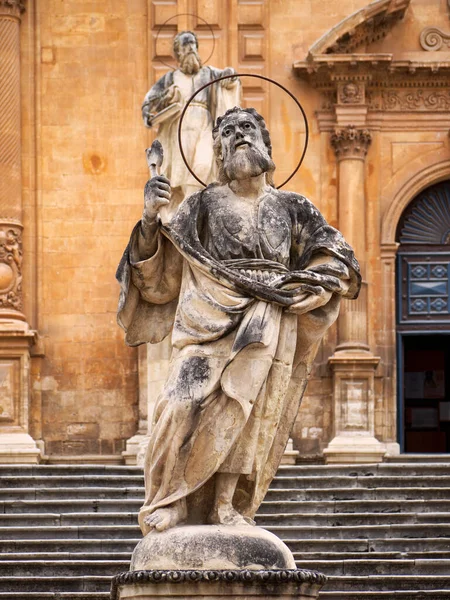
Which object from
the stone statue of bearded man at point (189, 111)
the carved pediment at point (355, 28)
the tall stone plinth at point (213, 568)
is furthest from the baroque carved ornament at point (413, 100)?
the tall stone plinth at point (213, 568)

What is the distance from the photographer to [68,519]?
1878 centimetres

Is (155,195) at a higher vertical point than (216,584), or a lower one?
higher

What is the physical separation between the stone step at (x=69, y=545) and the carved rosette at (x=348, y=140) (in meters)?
8.73

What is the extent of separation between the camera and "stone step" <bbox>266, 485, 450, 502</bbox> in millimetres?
19609

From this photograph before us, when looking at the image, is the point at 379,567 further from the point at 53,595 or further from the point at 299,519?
the point at 53,595

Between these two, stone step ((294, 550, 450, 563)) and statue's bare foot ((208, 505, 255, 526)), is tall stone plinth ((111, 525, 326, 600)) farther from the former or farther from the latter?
stone step ((294, 550, 450, 563))

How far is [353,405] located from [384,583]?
321 inches

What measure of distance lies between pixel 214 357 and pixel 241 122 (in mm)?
1268

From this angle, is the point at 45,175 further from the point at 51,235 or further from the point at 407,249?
the point at 407,249

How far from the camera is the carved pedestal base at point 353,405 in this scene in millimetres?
24484

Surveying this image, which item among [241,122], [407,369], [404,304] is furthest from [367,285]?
[241,122]

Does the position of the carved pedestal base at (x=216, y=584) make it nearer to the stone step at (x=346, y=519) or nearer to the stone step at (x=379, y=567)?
the stone step at (x=379, y=567)

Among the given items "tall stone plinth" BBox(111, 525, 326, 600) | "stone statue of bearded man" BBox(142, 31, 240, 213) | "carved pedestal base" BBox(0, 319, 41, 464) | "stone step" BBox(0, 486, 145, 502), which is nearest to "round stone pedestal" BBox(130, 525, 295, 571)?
"tall stone plinth" BBox(111, 525, 326, 600)

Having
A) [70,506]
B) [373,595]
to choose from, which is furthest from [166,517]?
[70,506]
